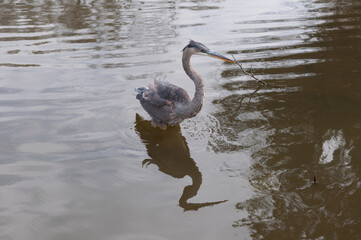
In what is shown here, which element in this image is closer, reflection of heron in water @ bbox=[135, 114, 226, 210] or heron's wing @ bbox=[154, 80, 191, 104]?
reflection of heron in water @ bbox=[135, 114, 226, 210]

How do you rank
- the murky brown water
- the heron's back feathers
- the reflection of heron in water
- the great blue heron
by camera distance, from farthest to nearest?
1. the heron's back feathers
2. the great blue heron
3. the reflection of heron in water
4. the murky brown water

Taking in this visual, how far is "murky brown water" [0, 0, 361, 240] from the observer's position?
478 cm

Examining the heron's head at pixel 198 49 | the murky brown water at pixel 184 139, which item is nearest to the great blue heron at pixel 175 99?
the heron's head at pixel 198 49

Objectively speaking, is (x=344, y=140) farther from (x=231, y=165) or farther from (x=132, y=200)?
(x=132, y=200)

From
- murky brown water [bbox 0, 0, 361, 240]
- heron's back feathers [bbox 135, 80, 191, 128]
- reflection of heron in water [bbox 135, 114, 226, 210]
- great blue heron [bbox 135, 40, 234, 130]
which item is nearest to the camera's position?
murky brown water [bbox 0, 0, 361, 240]

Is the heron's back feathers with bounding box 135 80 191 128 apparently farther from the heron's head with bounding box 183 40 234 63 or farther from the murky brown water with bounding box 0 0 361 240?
the heron's head with bounding box 183 40 234 63

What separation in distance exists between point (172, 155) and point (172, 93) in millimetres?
1023

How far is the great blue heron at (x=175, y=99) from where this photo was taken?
6402 millimetres

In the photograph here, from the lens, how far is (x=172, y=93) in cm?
674

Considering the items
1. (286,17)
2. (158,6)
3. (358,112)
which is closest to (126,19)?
(158,6)

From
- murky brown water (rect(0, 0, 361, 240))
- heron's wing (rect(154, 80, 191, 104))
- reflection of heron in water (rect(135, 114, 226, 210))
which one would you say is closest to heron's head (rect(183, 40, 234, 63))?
heron's wing (rect(154, 80, 191, 104))

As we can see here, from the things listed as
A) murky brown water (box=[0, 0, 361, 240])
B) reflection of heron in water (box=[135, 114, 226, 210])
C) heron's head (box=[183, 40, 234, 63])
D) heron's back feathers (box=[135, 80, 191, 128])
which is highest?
heron's head (box=[183, 40, 234, 63])

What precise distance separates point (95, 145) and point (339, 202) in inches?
133

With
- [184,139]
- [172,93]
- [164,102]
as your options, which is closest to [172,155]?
[184,139]
